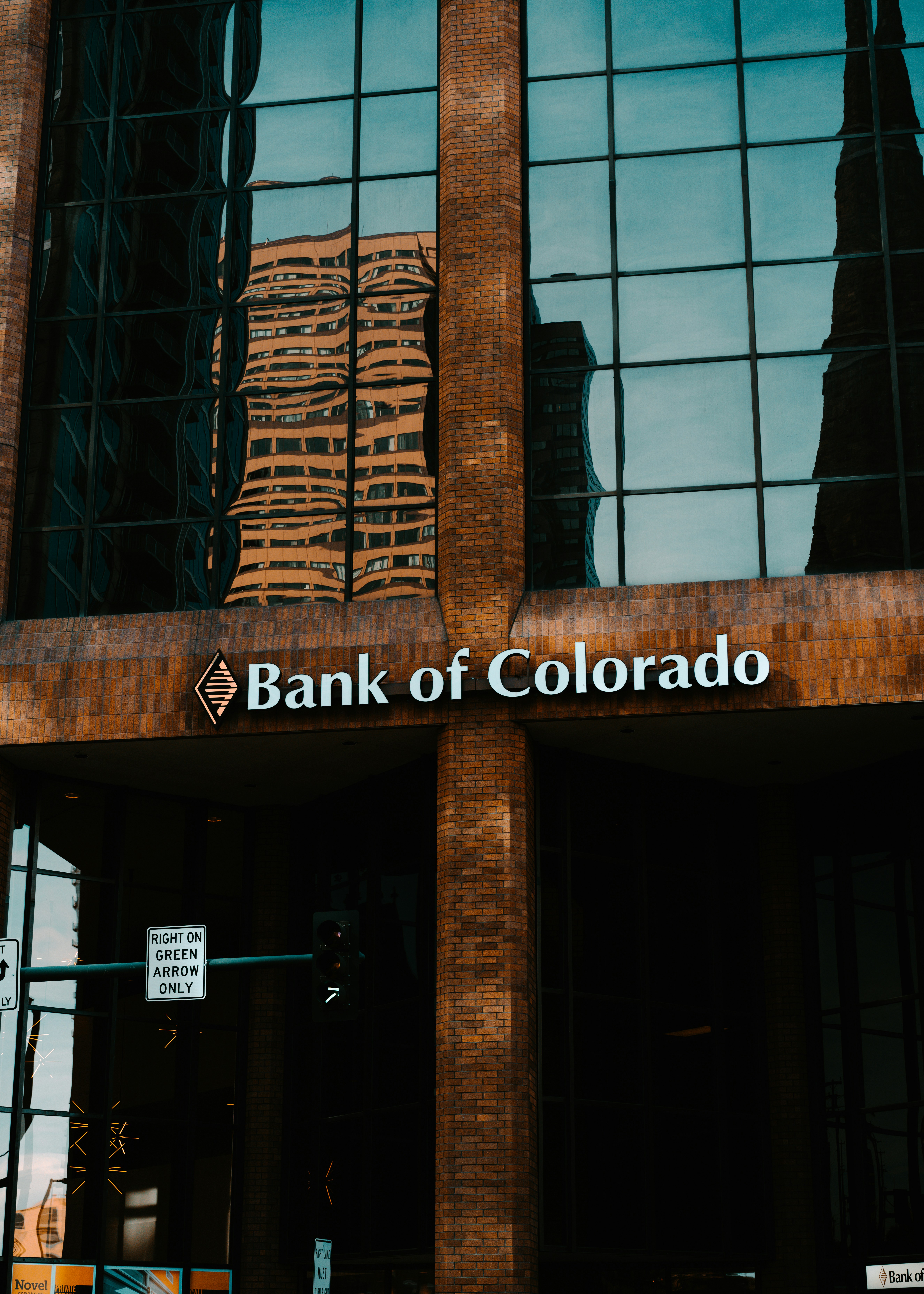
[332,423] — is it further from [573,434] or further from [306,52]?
[306,52]

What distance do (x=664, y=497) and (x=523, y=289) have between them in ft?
14.0

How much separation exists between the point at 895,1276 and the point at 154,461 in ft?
56.8

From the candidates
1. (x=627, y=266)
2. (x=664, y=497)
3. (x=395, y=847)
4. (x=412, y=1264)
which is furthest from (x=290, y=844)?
(x=627, y=266)

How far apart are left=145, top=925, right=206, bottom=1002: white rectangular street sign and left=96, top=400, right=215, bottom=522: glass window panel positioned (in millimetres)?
Answer: 10865

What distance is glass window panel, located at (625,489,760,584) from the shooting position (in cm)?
2314

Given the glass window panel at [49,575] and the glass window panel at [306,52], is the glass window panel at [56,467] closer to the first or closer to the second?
the glass window panel at [49,575]

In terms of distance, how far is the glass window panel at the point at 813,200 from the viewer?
24078 millimetres

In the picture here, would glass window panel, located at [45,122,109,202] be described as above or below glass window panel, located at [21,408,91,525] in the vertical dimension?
above

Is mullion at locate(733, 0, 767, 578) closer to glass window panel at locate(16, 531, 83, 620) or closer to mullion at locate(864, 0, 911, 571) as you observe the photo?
mullion at locate(864, 0, 911, 571)

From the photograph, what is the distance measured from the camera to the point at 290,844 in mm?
27594

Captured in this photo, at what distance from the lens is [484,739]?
22.1 meters

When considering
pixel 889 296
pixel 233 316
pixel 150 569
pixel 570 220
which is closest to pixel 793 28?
pixel 570 220

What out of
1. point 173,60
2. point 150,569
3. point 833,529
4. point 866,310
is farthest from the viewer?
point 173,60

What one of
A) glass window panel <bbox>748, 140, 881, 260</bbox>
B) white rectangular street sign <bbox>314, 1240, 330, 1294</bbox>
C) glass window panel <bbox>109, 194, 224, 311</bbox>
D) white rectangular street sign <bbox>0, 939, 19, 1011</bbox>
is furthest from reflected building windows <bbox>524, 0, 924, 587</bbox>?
white rectangular street sign <bbox>0, 939, 19, 1011</bbox>
